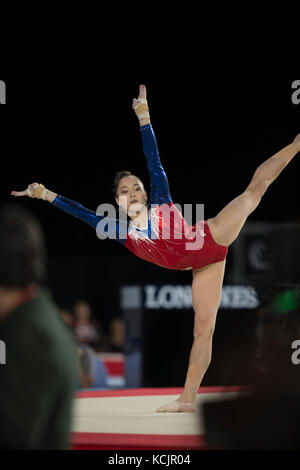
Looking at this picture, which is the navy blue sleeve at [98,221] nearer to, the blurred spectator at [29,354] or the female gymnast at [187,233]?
the female gymnast at [187,233]

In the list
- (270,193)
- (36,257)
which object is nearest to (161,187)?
(36,257)

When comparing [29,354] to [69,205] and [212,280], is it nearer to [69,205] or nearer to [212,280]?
[69,205]

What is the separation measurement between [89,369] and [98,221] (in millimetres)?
2747

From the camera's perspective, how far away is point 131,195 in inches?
150

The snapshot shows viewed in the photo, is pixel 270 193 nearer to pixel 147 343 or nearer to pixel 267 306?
pixel 147 343

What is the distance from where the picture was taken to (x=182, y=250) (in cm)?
362

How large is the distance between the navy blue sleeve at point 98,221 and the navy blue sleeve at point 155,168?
23 cm

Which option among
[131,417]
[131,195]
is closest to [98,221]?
[131,195]

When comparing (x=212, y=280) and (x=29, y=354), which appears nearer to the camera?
(x=29, y=354)

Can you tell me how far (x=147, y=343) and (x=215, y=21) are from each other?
3600 millimetres

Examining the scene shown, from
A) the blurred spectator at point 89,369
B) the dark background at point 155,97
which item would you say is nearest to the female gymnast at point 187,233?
the blurred spectator at point 89,369

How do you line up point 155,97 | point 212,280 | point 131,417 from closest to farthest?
point 131,417 → point 212,280 → point 155,97

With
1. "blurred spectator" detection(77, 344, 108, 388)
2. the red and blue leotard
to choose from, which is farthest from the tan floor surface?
"blurred spectator" detection(77, 344, 108, 388)

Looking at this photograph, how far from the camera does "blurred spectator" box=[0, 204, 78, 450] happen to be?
1.52m
